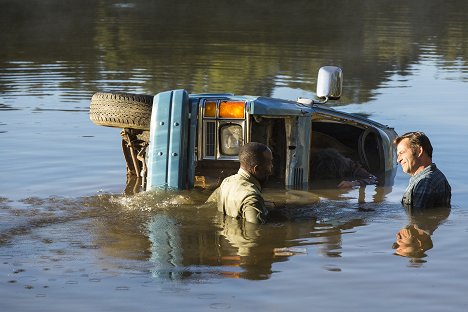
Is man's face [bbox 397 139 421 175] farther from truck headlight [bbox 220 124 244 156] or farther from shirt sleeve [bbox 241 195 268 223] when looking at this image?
truck headlight [bbox 220 124 244 156]

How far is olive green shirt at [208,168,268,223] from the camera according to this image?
9.87 m

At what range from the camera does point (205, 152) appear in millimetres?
11570

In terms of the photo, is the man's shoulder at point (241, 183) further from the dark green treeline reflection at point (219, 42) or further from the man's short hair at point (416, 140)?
the dark green treeline reflection at point (219, 42)

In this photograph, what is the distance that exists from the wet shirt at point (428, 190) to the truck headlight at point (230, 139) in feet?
5.95

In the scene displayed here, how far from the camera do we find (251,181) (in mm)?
9906

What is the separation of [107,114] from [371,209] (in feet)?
9.79

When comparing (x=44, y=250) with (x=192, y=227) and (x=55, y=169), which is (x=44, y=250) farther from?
(x=55, y=169)

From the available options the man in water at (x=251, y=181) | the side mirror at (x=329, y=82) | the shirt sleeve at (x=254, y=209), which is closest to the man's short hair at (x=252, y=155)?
the man in water at (x=251, y=181)

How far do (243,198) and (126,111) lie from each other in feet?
7.66

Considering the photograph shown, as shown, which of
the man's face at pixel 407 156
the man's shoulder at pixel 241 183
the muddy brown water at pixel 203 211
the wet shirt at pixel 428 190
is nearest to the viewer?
the muddy brown water at pixel 203 211

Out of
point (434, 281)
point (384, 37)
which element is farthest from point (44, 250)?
point (384, 37)

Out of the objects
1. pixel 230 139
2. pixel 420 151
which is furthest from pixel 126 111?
pixel 420 151

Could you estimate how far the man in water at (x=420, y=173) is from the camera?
1054 centimetres

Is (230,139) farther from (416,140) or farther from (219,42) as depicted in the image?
(219,42)
